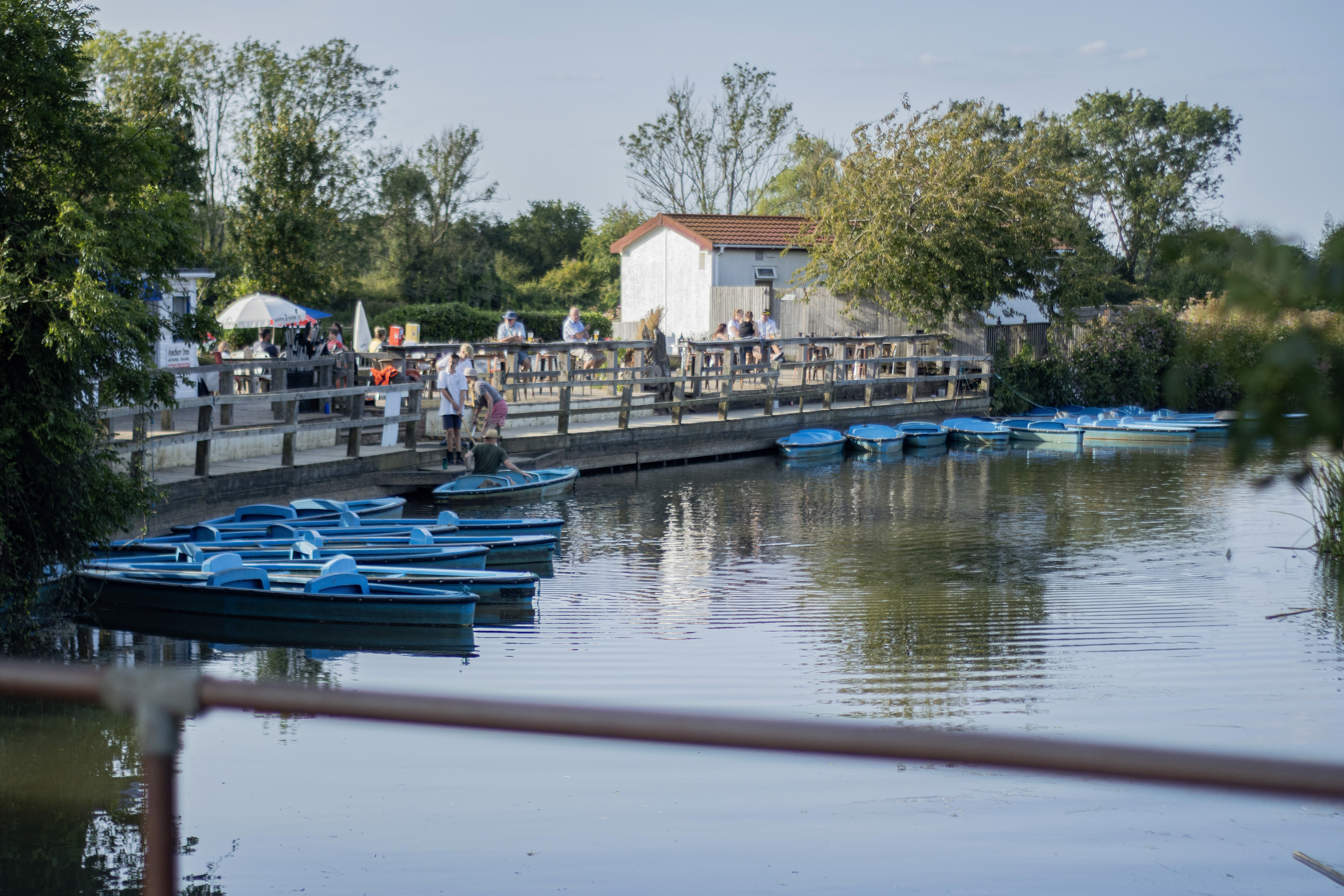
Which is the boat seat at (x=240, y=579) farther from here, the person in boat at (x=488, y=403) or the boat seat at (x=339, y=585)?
the person in boat at (x=488, y=403)

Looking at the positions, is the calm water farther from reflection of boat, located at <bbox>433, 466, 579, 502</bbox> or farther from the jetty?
the jetty

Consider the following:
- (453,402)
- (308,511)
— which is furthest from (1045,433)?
(308,511)

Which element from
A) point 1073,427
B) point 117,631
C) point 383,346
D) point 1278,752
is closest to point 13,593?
point 117,631

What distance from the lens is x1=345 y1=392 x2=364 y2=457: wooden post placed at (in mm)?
16562

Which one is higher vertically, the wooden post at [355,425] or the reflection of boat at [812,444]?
the wooden post at [355,425]

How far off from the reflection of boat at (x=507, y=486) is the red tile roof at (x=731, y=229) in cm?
1509

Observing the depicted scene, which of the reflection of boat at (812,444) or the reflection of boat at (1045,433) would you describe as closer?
the reflection of boat at (812,444)

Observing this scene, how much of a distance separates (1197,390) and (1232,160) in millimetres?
65233

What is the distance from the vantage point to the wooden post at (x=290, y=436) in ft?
50.7

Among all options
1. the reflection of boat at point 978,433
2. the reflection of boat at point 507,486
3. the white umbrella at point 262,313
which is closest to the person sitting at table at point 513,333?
the white umbrella at point 262,313

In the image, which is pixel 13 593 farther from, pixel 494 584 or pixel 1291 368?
pixel 1291 368

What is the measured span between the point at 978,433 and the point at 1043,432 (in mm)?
1452

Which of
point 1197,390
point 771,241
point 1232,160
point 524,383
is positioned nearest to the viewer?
point 1197,390

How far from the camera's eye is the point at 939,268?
29.0 metres
